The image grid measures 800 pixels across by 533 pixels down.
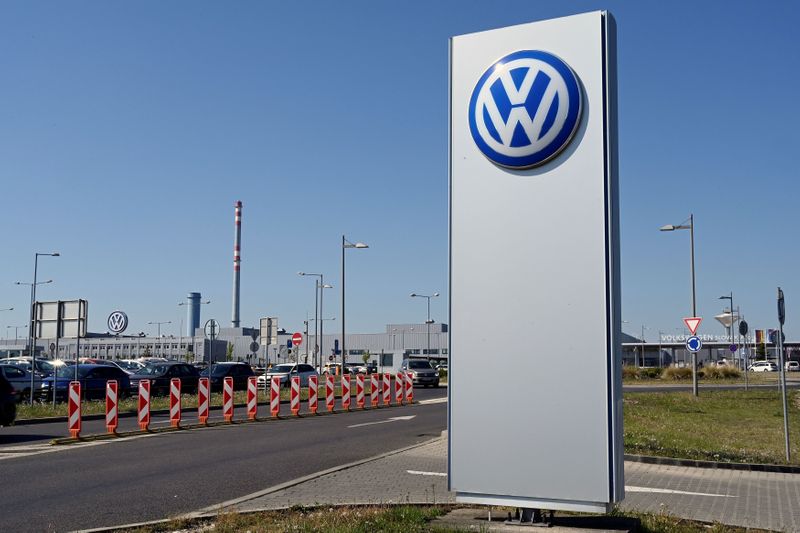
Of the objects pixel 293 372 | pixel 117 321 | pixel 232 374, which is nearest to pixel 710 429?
pixel 117 321

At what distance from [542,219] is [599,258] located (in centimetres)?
54

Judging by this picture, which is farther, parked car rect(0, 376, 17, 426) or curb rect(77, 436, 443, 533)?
parked car rect(0, 376, 17, 426)

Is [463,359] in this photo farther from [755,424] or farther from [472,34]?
[755,424]

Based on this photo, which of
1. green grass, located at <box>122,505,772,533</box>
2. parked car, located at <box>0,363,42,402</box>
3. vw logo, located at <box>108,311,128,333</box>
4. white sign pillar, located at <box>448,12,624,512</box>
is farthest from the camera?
vw logo, located at <box>108,311,128,333</box>

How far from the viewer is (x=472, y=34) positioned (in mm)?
6906

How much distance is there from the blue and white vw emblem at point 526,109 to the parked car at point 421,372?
42.8 metres

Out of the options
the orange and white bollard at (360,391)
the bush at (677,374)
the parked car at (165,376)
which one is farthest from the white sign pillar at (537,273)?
the bush at (677,374)

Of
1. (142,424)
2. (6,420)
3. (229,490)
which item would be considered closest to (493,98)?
(229,490)

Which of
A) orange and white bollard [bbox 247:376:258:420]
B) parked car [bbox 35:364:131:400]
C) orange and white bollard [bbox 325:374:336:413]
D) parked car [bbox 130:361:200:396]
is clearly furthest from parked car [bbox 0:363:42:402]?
orange and white bollard [bbox 247:376:258:420]

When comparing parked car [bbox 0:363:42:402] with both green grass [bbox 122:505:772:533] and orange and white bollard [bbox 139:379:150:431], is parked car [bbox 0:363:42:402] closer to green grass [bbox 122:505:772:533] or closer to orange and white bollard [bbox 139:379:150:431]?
orange and white bollard [bbox 139:379:150:431]

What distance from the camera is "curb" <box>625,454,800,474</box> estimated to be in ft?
41.2

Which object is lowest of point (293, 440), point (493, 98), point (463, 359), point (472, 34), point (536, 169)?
point (293, 440)

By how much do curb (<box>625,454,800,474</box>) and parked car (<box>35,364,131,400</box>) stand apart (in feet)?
70.6

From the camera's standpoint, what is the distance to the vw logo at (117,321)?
3131 cm
